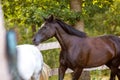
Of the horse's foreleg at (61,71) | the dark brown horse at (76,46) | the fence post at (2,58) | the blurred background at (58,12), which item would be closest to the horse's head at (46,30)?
the dark brown horse at (76,46)

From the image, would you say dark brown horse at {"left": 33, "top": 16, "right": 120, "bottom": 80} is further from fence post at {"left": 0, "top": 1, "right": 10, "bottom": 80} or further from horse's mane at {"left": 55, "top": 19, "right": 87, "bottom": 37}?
fence post at {"left": 0, "top": 1, "right": 10, "bottom": 80}

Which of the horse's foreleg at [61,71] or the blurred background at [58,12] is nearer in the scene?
the horse's foreleg at [61,71]

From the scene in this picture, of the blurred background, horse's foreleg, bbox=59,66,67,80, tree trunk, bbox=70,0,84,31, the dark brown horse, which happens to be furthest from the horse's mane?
tree trunk, bbox=70,0,84,31

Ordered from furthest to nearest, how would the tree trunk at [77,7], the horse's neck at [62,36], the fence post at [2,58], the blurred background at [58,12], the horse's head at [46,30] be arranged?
the tree trunk at [77,7], the blurred background at [58,12], the horse's neck at [62,36], the horse's head at [46,30], the fence post at [2,58]

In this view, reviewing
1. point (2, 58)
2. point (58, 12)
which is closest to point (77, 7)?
point (58, 12)

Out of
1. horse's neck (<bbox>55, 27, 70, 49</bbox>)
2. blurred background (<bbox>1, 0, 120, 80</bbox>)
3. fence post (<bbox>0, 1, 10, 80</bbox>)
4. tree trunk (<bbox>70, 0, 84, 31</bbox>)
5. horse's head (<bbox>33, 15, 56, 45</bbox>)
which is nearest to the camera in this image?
fence post (<bbox>0, 1, 10, 80</bbox>)

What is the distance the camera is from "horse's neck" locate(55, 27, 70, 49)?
205 inches

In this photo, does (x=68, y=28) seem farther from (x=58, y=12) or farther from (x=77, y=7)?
(x=77, y=7)

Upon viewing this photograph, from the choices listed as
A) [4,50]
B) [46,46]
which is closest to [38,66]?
[46,46]

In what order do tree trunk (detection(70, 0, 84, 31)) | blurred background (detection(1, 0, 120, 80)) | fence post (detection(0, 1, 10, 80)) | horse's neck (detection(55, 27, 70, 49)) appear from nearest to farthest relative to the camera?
fence post (detection(0, 1, 10, 80)), horse's neck (detection(55, 27, 70, 49)), blurred background (detection(1, 0, 120, 80)), tree trunk (detection(70, 0, 84, 31))

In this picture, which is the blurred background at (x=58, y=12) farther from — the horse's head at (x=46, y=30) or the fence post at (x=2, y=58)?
the fence post at (x=2, y=58)

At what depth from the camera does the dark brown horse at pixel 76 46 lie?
5129mm

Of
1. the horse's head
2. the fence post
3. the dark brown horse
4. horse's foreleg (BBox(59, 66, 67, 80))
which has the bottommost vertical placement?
horse's foreleg (BBox(59, 66, 67, 80))

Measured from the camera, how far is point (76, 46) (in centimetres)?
526
